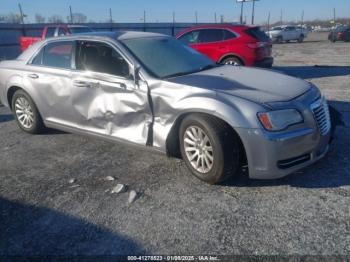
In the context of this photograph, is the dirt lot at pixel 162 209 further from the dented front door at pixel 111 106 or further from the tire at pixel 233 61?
the tire at pixel 233 61

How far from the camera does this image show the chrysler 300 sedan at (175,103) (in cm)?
340

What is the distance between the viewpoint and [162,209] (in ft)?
11.0

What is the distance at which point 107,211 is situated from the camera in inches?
133

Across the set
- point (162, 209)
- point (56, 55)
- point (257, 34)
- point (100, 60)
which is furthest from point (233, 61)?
point (162, 209)

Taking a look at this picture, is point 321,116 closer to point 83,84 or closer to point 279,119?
point 279,119

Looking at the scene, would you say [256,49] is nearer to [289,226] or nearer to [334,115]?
[334,115]

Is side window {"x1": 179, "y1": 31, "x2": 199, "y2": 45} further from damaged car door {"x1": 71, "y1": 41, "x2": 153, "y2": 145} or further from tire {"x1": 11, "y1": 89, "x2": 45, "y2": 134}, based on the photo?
damaged car door {"x1": 71, "y1": 41, "x2": 153, "y2": 145}

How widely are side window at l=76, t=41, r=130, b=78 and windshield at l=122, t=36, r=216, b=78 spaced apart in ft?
0.68

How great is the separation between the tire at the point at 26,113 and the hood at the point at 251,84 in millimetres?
2637

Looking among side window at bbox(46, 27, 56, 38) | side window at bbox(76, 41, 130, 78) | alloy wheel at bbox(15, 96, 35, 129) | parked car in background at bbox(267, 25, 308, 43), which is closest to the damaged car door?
side window at bbox(76, 41, 130, 78)

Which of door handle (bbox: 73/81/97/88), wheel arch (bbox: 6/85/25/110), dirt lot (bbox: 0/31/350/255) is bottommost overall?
dirt lot (bbox: 0/31/350/255)

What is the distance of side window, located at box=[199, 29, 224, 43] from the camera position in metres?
10.2

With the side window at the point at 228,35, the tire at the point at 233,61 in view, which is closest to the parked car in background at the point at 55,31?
the side window at the point at 228,35

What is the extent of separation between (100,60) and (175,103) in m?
1.39
